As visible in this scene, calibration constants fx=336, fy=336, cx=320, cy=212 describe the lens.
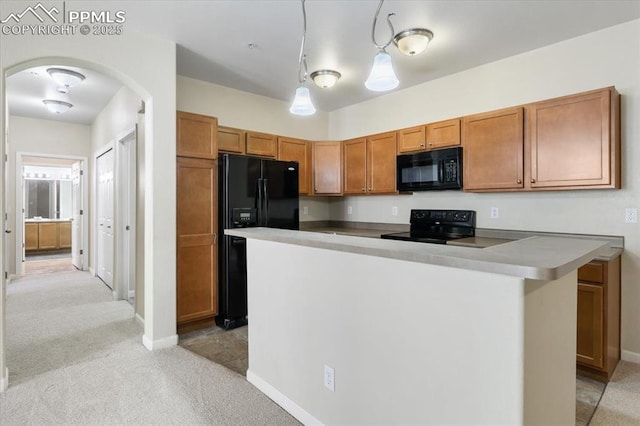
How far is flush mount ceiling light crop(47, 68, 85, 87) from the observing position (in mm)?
3662

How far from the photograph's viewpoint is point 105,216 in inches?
208

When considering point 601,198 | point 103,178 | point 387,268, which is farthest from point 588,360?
point 103,178

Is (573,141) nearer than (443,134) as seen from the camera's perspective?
Yes

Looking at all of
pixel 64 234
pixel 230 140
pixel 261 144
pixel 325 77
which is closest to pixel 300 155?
pixel 261 144

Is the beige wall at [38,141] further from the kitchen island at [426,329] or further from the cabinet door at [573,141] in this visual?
the cabinet door at [573,141]

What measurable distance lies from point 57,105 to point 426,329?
19.1ft

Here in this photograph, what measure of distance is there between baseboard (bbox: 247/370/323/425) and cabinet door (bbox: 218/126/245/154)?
251cm

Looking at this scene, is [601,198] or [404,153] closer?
[601,198]

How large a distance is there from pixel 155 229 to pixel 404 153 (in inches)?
108

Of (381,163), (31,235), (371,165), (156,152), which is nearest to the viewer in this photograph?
(156,152)

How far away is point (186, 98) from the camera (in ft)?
12.5

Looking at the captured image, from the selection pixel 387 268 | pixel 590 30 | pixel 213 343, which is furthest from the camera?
pixel 213 343

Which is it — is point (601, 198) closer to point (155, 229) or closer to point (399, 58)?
point (399, 58)

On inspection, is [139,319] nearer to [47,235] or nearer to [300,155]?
[300,155]
